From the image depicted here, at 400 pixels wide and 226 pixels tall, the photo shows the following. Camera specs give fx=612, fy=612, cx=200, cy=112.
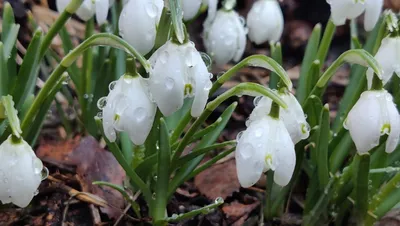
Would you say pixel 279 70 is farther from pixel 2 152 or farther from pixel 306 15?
pixel 306 15

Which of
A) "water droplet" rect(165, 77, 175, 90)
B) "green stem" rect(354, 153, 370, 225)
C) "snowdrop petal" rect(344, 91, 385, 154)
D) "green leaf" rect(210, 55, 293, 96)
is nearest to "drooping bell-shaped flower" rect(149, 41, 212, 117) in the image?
"water droplet" rect(165, 77, 175, 90)

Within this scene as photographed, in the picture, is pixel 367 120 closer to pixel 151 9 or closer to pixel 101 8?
pixel 151 9

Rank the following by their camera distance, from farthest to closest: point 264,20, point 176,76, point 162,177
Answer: point 264,20 → point 162,177 → point 176,76

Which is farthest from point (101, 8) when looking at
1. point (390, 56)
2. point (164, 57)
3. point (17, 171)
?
point (390, 56)

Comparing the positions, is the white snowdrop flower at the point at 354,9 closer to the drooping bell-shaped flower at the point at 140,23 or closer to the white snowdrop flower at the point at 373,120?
the white snowdrop flower at the point at 373,120

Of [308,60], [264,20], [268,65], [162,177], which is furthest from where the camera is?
[264,20]

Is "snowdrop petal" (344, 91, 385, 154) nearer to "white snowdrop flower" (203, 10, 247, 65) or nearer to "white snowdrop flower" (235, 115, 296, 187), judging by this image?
"white snowdrop flower" (235, 115, 296, 187)
